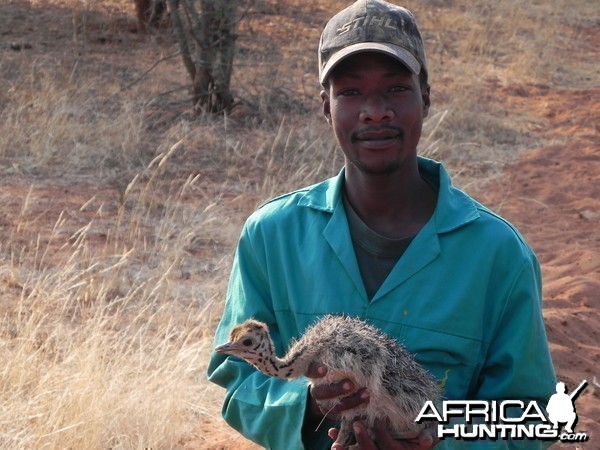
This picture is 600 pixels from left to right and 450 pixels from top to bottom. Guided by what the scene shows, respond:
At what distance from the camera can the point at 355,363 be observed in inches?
102

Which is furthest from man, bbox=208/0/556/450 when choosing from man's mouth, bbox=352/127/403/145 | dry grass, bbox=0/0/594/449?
dry grass, bbox=0/0/594/449

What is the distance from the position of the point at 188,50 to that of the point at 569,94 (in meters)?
5.90

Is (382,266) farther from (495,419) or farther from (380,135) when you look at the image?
(495,419)

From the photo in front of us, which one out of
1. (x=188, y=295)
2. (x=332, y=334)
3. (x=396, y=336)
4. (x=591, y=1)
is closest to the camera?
(x=332, y=334)

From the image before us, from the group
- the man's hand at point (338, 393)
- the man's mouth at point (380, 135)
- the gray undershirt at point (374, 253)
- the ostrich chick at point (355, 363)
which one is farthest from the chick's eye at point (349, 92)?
the man's hand at point (338, 393)

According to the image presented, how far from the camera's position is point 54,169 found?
8984 millimetres

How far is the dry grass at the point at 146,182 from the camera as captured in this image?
4914mm

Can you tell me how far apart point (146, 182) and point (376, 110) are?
6279mm

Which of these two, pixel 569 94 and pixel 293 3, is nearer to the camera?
pixel 569 94

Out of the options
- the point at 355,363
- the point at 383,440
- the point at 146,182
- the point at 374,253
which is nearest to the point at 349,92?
the point at 374,253

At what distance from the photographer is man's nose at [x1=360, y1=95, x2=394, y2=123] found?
9.26ft

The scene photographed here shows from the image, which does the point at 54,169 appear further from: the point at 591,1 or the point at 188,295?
the point at 591,1

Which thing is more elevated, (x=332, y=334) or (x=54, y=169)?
(x=332, y=334)

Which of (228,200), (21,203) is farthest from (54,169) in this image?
(228,200)
